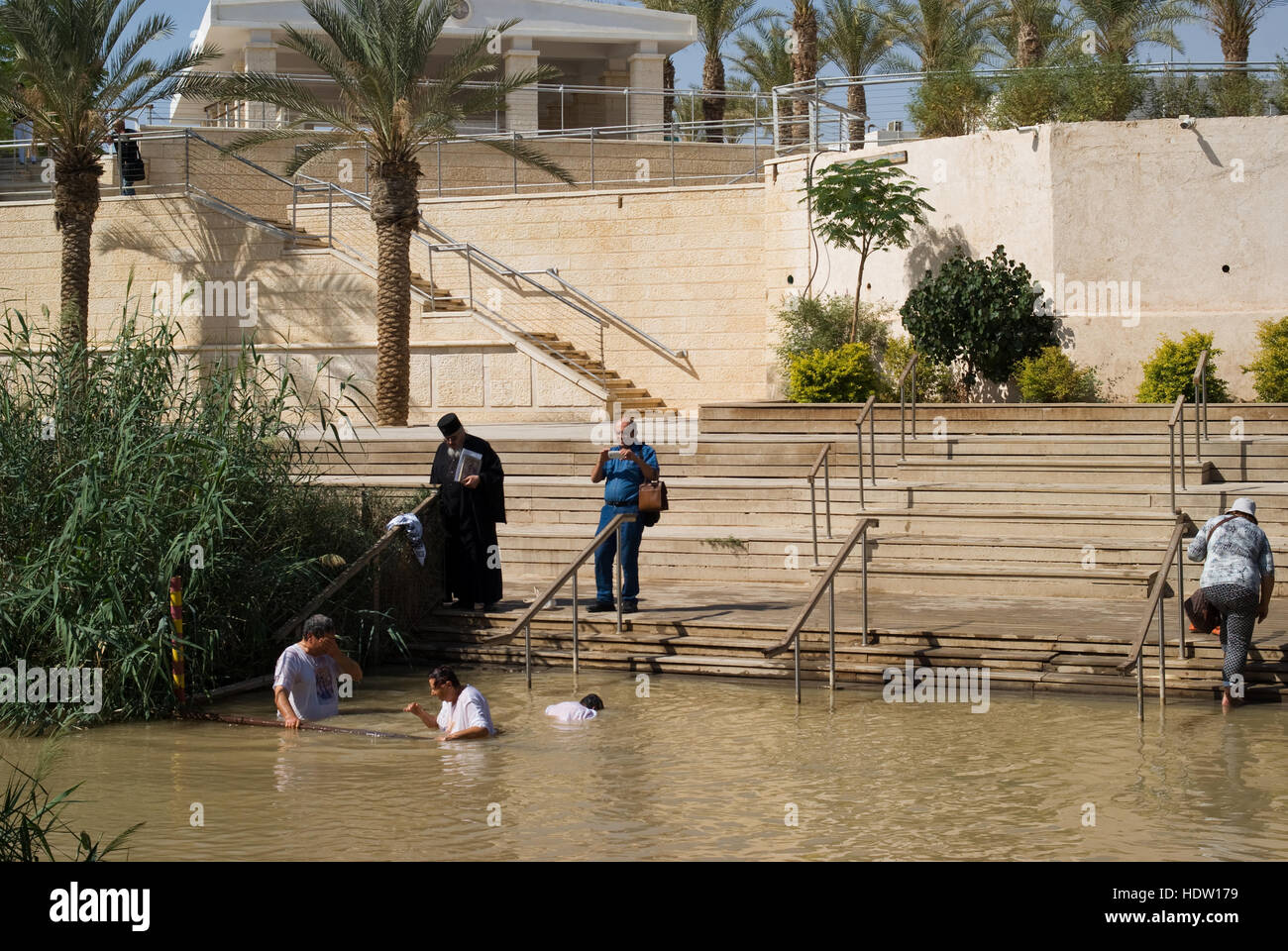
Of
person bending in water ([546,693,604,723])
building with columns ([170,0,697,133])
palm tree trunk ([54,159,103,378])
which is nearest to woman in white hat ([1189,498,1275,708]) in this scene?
person bending in water ([546,693,604,723])

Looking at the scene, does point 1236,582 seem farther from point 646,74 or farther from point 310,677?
point 646,74

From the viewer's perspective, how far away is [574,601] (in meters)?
11.8

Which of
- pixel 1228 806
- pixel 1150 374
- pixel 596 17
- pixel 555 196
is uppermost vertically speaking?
pixel 596 17

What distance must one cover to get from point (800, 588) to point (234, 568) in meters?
5.36

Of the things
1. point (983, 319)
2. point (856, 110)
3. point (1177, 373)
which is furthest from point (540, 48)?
point (1177, 373)

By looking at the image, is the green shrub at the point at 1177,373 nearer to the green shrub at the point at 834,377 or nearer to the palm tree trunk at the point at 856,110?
the green shrub at the point at 834,377

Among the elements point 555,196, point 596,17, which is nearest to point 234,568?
point 555,196

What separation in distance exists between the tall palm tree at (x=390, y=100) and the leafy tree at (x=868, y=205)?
473cm

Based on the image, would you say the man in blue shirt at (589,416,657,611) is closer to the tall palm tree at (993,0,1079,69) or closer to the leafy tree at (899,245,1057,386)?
the leafy tree at (899,245,1057,386)

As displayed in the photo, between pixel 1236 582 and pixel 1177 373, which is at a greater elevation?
pixel 1177 373

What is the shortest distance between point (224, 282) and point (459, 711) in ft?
57.6
